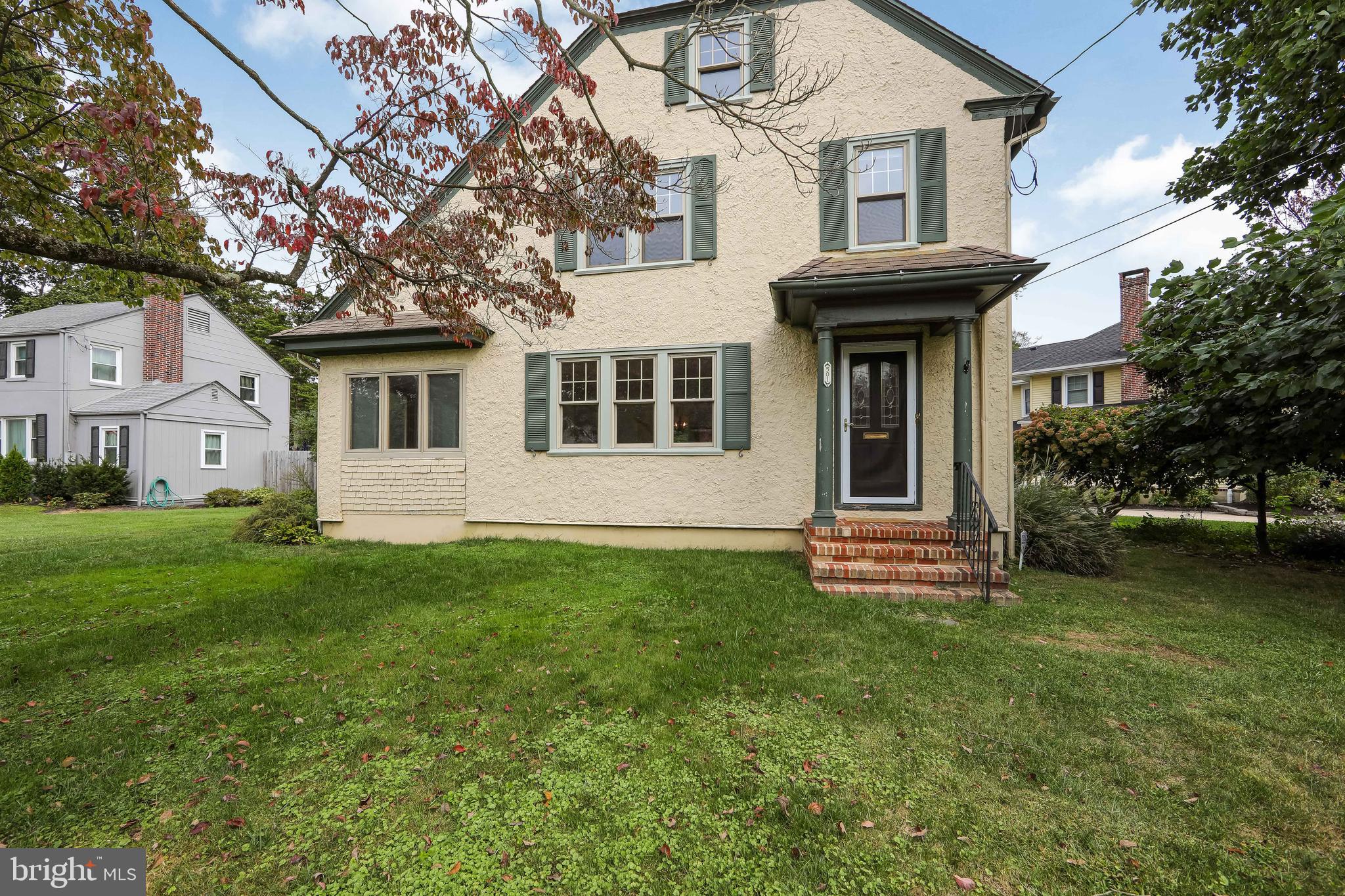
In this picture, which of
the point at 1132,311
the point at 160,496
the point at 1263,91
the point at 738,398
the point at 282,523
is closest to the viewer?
the point at 1263,91

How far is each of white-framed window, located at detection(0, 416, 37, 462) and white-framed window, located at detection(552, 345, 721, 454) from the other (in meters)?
19.5

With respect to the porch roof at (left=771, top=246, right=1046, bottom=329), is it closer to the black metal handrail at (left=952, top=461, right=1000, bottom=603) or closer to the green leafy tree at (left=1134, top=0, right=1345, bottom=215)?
the black metal handrail at (left=952, top=461, right=1000, bottom=603)

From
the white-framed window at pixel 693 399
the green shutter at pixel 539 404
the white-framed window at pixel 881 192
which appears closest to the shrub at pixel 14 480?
the green shutter at pixel 539 404

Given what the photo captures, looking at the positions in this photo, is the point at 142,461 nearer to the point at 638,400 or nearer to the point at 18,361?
the point at 18,361

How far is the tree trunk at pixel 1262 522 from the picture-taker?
25.2 ft

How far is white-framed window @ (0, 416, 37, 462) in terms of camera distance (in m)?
15.8

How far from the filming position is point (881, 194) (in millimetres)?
7035

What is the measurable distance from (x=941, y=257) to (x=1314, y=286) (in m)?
3.58

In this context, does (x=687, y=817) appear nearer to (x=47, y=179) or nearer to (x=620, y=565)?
(x=620, y=565)

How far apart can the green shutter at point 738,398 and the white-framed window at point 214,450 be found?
18.0m

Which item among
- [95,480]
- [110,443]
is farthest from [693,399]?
[110,443]

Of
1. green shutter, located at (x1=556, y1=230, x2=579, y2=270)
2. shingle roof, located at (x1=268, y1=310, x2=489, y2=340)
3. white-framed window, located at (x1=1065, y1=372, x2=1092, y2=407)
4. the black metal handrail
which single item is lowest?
the black metal handrail

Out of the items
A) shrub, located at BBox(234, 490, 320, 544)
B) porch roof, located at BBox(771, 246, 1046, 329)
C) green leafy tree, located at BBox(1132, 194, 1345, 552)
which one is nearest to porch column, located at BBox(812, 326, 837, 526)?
porch roof, located at BBox(771, 246, 1046, 329)

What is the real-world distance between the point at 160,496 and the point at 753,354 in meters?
18.1
